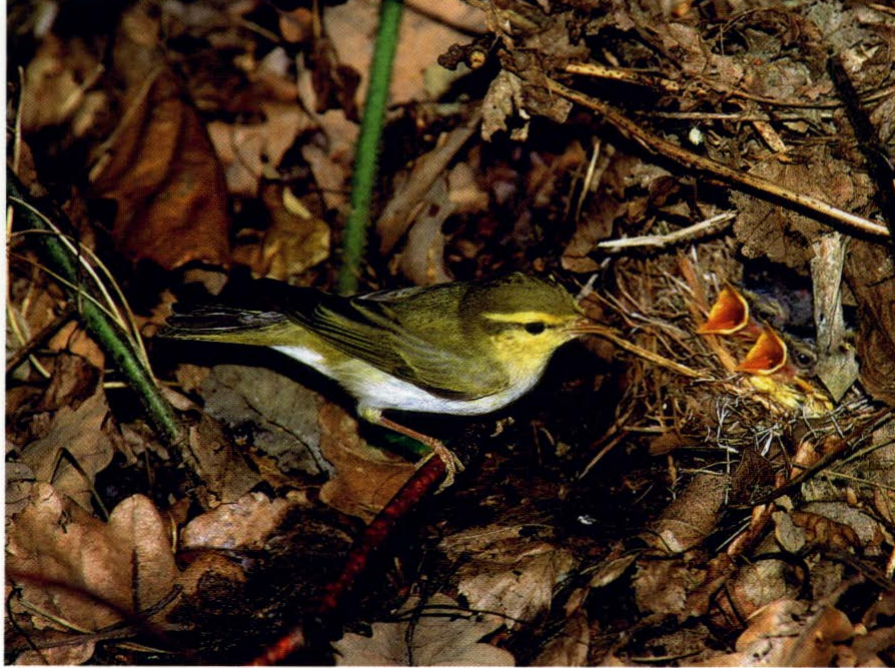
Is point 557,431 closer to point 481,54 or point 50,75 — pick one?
point 481,54

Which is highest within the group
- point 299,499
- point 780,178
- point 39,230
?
point 780,178

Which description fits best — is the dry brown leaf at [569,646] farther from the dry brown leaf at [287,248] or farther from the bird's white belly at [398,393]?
the dry brown leaf at [287,248]

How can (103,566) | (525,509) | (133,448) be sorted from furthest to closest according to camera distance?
(133,448), (525,509), (103,566)

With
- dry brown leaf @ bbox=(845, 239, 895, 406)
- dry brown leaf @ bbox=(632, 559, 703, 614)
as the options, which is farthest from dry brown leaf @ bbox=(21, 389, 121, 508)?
dry brown leaf @ bbox=(845, 239, 895, 406)

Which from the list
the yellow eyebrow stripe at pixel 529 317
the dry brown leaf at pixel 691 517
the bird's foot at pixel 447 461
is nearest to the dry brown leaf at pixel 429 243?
the yellow eyebrow stripe at pixel 529 317

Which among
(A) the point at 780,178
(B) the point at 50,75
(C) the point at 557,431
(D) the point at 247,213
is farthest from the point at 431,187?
(B) the point at 50,75
